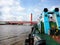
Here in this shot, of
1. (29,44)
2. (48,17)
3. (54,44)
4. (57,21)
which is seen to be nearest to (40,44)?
(54,44)

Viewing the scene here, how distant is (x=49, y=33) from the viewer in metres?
2.51

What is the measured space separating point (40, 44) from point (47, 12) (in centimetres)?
129

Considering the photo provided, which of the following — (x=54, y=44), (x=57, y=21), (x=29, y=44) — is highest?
(x=57, y=21)

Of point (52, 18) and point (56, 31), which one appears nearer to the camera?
point (56, 31)

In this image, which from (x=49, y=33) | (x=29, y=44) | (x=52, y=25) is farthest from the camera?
(x=29, y=44)

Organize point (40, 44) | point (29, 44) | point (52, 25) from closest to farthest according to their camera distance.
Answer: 1. point (40, 44)
2. point (52, 25)
3. point (29, 44)

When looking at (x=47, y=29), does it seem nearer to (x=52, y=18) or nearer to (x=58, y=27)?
(x=58, y=27)

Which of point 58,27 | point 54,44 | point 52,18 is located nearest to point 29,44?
point 52,18

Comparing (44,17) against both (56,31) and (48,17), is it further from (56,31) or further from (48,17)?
(56,31)

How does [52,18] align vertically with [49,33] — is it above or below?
above

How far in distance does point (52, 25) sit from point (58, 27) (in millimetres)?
215

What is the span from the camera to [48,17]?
2828 mm

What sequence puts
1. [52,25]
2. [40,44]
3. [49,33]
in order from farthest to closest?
[52,25] → [49,33] → [40,44]

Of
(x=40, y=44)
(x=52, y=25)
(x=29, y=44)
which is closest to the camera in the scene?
(x=40, y=44)
